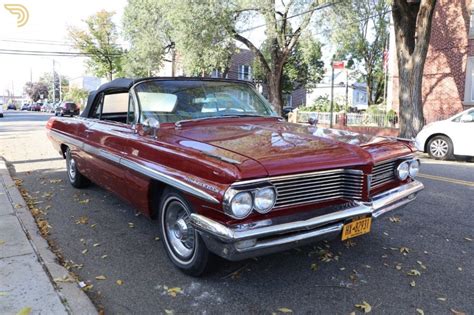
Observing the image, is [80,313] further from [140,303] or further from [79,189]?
[79,189]

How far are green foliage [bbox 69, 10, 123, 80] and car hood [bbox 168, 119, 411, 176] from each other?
147 feet

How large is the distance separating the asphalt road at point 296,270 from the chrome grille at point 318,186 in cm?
72

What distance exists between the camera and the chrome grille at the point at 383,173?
3.54 m

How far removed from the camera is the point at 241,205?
2781 mm

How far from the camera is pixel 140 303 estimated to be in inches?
122

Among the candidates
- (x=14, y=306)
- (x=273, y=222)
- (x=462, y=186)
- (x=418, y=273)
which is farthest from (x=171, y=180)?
(x=462, y=186)

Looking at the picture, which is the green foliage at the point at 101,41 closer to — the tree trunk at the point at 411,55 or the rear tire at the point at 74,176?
the tree trunk at the point at 411,55

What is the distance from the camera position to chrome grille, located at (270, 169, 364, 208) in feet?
9.77

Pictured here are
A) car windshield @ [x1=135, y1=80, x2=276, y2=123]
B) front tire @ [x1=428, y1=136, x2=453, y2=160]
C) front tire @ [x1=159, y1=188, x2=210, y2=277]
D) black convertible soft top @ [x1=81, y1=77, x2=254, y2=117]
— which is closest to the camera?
front tire @ [x1=159, y1=188, x2=210, y2=277]

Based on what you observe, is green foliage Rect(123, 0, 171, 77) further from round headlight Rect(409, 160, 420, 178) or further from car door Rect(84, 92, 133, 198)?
round headlight Rect(409, 160, 420, 178)

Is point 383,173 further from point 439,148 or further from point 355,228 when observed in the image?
point 439,148

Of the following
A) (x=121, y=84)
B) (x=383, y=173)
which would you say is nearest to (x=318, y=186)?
(x=383, y=173)

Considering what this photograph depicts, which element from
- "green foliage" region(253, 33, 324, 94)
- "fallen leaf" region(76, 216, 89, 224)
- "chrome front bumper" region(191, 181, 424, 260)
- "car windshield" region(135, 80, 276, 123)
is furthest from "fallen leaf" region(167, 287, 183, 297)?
"green foliage" region(253, 33, 324, 94)

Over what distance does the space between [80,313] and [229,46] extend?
2010 centimetres
